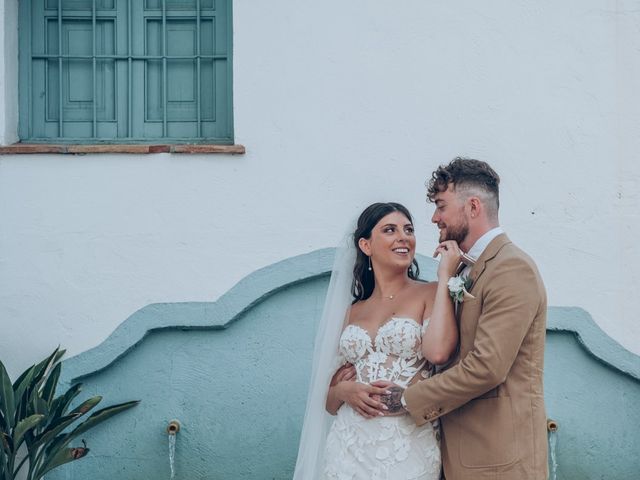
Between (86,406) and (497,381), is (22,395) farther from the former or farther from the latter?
(497,381)

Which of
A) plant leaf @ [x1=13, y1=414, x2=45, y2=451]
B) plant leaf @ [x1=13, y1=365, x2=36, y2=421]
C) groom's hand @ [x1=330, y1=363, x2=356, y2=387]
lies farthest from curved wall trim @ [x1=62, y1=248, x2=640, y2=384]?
groom's hand @ [x1=330, y1=363, x2=356, y2=387]

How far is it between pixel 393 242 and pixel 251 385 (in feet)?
6.19

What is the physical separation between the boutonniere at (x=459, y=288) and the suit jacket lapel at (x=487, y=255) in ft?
0.08

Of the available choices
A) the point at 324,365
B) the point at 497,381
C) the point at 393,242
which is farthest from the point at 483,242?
the point at 324,365

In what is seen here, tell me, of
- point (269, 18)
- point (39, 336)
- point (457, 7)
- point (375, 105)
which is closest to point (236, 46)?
point (269, 18)

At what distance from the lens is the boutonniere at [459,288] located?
4656 mm

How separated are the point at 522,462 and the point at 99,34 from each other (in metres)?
3.89

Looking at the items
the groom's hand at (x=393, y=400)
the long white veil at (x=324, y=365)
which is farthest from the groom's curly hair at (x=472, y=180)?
the groom's hand at (x=393, y=400)

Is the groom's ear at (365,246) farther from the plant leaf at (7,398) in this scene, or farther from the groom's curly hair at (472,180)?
the plant leaf at (7,398)

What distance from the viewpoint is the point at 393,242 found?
5.08 meters

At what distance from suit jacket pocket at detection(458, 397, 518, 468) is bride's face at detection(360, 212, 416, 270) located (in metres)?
0.76

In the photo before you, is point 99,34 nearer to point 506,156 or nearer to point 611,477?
point 506,156

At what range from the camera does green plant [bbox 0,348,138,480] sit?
618cm

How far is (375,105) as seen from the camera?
6672 millimetres
